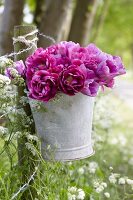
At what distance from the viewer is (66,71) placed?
9.25 ft

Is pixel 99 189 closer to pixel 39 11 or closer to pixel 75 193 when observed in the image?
pixel 75 193

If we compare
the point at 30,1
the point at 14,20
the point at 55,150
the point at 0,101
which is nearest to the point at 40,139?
the point at 55,150

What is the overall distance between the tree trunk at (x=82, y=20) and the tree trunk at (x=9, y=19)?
1.73m

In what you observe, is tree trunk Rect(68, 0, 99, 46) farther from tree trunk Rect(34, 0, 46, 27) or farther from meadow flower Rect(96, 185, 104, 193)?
meadow flower Rect(96, 185, 104, 193)

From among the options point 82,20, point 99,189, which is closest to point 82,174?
point 99,189

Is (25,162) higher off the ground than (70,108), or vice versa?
(70,108)

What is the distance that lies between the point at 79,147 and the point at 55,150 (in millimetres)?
160

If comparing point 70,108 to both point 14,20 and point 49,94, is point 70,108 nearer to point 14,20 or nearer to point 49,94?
point 49,94

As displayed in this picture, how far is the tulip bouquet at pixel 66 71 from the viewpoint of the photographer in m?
2.82

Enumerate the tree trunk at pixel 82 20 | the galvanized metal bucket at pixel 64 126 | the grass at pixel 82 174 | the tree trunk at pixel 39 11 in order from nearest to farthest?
the galvanized metal bucket at pixel 64 126 → the grass at pixel 82 174 → the tree trunk at pixel 82 20 → the tree trunk at pixel 39 11

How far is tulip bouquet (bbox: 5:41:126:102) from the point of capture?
282 centimetres

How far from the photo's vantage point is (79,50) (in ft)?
9.75

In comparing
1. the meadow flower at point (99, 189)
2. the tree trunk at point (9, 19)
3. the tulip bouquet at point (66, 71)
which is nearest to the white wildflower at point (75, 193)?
the meadow flower at point (99, 189)

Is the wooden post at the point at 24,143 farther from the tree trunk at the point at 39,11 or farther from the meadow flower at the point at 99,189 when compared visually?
the tree trunk at the point at 39,11
